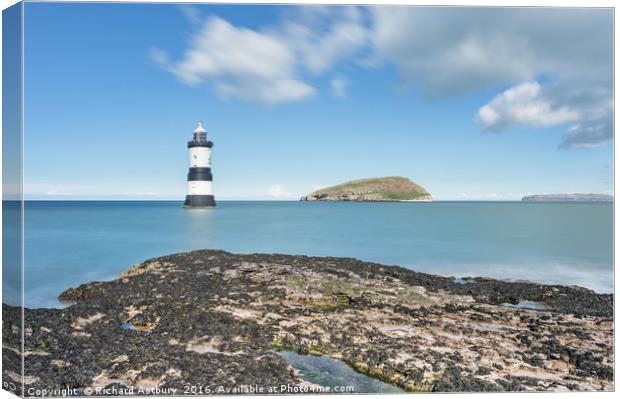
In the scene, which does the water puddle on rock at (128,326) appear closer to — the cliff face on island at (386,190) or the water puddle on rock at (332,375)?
the water puddle on rock at (332,375)

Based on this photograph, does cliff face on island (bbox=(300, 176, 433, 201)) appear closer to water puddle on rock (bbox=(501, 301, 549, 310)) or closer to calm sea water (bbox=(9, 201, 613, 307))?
calm sea water (bbox=(9, 201, 613, 307))

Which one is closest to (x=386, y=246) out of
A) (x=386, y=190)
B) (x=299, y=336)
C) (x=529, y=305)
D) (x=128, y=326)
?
(x=529, y=305)

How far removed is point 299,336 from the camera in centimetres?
468

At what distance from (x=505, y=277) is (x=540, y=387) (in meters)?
5.76

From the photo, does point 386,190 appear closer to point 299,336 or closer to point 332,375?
point 299,336

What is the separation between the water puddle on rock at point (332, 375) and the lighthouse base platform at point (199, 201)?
11.3 meters

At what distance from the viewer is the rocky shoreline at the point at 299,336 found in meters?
3.74

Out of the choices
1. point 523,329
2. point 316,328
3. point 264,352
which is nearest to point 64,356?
point 264,352

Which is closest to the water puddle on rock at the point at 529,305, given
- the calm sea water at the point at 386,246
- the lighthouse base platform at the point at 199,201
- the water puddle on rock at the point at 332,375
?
the calm sea water at the point at 386,246

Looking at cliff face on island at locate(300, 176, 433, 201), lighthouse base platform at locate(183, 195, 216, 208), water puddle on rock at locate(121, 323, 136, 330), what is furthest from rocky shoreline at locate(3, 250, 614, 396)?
lighthouse base platform at locate(183, 195, 216, 208)

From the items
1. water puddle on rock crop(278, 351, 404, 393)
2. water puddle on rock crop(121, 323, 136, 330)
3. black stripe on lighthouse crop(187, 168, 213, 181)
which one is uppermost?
black stripe on lighthouse crop(187, 168, 213, 181)

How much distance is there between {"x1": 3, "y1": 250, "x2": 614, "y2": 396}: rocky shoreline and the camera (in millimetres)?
3736

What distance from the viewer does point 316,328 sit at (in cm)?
488

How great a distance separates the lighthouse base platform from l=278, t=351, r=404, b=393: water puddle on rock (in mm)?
11271
